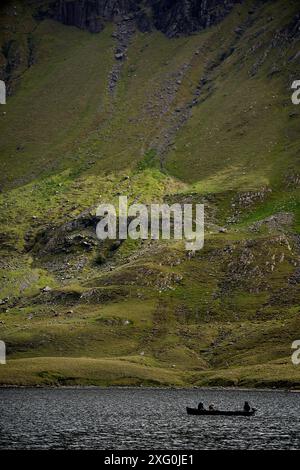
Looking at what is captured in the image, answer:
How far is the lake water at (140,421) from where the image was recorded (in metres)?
95.9

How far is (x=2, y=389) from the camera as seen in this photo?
190375 millimetres

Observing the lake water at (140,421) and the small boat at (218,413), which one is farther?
the small boat at (218,413)

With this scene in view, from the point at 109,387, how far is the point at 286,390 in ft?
147

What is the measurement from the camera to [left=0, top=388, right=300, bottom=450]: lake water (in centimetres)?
9594

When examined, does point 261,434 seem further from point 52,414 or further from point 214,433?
point 52,414

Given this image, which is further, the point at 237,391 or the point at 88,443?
the point at 237,391

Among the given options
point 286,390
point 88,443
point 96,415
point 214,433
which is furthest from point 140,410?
point 286,390

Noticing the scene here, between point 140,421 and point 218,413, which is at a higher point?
point 218,413

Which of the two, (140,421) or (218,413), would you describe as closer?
(140,421)

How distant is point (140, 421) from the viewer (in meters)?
121

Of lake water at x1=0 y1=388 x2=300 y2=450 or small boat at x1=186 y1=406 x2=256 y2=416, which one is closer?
lake water at x1=0 y1=388 x2=300 y2=450
